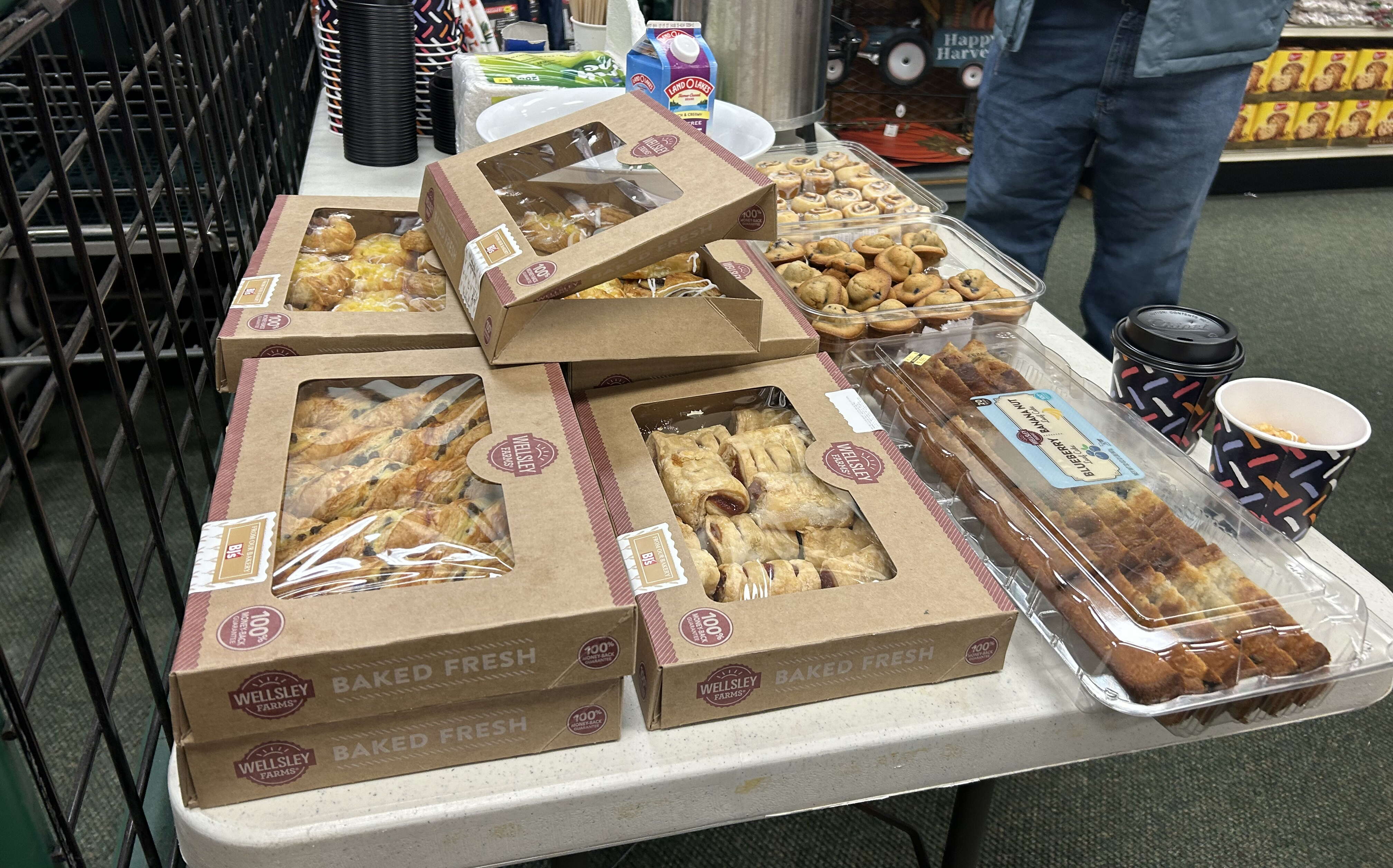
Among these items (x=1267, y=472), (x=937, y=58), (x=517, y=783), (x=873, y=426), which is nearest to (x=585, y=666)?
(x=517, y=783)

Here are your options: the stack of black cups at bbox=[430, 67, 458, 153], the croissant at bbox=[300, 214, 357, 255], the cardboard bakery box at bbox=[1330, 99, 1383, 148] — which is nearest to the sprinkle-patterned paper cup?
the croissant at bbox=[300, 214, 357, 255]

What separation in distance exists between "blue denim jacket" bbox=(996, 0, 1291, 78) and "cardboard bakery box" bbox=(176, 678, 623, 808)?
1.57m

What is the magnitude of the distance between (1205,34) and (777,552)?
55.7 inches

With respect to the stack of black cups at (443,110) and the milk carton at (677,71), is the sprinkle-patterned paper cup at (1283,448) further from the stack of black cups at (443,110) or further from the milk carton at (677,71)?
the stack of black cups at (443,110)

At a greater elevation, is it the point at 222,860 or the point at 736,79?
the point at 736,79

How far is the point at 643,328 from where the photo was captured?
91 centimetres

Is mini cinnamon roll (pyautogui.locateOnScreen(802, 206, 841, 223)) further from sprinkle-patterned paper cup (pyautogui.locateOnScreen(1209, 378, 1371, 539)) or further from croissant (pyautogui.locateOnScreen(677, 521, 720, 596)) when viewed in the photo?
croissant (pyautogui.locateOnScreen(677, 521, 720, 596))

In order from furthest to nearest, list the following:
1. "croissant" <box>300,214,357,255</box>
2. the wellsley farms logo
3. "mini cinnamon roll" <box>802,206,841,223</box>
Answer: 1. "mini cinnamon roll" <box>802,206,841,223</box>
2. "croissant" <box>300,214,357,255</box>
3. the wellsley farms logo

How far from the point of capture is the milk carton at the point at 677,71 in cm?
142

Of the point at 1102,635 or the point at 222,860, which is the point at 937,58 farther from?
the point at 222,860

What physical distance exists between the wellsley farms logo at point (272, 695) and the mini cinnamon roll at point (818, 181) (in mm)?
1137

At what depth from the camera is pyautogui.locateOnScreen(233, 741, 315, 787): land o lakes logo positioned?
0.64 meters

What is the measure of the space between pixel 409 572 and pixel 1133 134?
172 centimetres

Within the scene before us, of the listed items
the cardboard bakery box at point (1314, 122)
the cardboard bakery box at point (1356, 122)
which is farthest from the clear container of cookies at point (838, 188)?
the cardboard bakery box at point (1356, 122)
